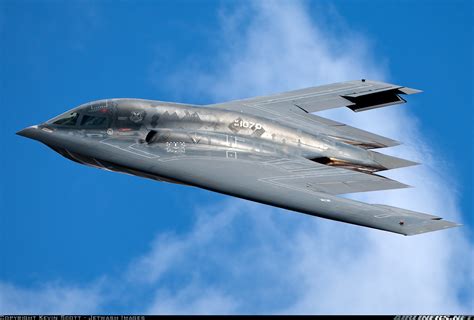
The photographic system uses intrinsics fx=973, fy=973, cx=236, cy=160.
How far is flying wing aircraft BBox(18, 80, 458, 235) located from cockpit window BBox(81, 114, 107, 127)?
27mm

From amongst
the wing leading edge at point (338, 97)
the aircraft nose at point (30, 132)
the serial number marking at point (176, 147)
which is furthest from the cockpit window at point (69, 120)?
the wing leading edge at point (338, 97)

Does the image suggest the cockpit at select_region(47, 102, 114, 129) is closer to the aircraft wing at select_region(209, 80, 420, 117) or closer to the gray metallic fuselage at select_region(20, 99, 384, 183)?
the gray metallic fuselage at select_region(20, 99, 384, 183)

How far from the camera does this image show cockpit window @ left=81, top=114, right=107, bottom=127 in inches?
1037

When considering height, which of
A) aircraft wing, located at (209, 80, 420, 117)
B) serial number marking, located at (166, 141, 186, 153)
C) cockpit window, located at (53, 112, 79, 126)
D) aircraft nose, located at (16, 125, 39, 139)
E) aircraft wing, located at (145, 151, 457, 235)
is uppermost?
aircraft wing, located at (209, 80, 420, 117)

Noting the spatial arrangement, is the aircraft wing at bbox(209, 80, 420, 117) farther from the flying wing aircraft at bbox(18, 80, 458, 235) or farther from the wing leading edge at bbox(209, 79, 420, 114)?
the flying wing aircraft at bbox(18, 80, 458, 235)

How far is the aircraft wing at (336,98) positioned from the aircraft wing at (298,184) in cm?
463

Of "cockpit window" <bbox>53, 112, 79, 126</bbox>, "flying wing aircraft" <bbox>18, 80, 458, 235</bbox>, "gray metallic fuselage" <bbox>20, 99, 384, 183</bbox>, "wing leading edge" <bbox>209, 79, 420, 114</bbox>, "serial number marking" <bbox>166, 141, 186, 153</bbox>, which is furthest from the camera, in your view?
"wing leading edge" <bbox>209, 79, 420, 114</bbox>

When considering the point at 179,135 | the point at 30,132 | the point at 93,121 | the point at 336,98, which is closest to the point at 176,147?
the point at 179,135

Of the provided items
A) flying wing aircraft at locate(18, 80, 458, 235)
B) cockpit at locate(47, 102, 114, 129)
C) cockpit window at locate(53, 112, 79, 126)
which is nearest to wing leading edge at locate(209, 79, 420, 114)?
flying wing aircraft at locate(18, 80, 458, 235)

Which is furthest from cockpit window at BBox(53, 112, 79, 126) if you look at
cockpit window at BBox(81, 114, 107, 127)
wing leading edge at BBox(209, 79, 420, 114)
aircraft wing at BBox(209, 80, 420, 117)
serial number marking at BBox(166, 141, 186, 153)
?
wing leading edge at BBox(209, 79, 420, 114)

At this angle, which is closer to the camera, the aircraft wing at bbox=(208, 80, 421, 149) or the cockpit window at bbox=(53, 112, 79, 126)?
the cockpit window at bbox=(53, 112, 79, 126)

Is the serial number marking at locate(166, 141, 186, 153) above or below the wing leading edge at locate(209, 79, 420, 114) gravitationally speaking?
below

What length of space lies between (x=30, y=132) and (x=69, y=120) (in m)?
1.12

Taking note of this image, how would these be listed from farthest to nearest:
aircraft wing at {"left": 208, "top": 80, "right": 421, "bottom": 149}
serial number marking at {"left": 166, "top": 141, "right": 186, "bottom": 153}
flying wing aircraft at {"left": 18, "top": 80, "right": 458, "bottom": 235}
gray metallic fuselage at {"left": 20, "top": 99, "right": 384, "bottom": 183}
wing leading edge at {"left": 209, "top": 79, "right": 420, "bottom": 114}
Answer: wing leading edge at {"left": 209, "top": 79, "right": 420, "bottom": 114} → aircraft wing at {"left": 208, "top": 80, "right": 421, "bottom": 149} → gray metallic fuselage at {"left": 20, "top": 99, "right": 384, "bottom": 183} → serial number marking at {"left": 166, "top": 141, "right": 186, "bottom": 153} → flying wing aircraft at {"left": 18, "top": 80, "right": 458, "bottom": 235}
